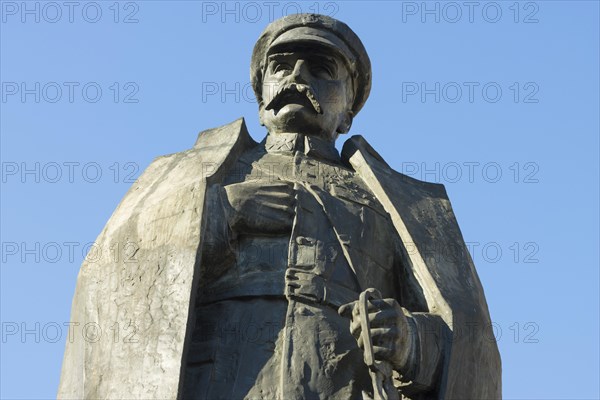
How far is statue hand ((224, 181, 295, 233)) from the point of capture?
12984 mm

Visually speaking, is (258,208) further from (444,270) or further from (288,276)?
Answer: (444,270)

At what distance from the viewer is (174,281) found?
12484 mm

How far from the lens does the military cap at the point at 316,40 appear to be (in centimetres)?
1416

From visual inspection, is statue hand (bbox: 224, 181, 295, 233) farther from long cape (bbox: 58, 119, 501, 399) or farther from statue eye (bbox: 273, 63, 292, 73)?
statue eye (bbox: 273, 63, 292, 73)

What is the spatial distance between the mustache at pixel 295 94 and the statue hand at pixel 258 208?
108 centimetres

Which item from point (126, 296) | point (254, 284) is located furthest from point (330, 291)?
point (126, 296)

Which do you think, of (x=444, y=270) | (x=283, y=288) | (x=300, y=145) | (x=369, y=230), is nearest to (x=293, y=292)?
(x=283, y=288)

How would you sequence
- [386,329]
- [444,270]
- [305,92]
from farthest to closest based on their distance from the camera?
1. [305,92]
2. [444,270]
3. [386,329]

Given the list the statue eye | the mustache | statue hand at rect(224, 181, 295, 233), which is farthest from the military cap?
statue hand at rect(224, 181, 295, 233)

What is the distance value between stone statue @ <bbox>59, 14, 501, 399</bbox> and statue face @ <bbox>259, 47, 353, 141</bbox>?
0.01m

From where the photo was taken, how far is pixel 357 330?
1222 cm

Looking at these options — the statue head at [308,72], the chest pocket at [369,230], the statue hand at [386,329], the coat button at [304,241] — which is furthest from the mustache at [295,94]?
the statue hand at [386,329]

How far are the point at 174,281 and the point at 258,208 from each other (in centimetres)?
92

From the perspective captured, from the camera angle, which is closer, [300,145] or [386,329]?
[386,329]
